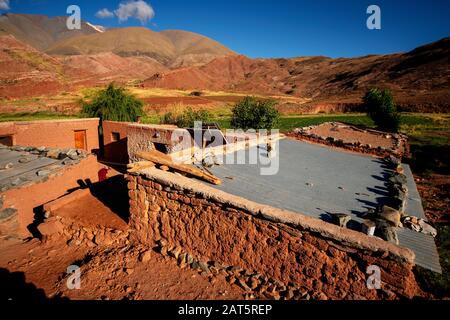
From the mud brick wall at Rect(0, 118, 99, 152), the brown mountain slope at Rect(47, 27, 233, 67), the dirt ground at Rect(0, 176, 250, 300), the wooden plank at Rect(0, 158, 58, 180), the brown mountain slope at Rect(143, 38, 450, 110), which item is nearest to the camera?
the dirt ground at Rect(0, 176, 250, 300)

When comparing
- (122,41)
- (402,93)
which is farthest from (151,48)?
(402,93)

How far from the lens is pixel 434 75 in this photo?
6212 cm

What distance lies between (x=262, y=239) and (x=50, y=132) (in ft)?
53.9

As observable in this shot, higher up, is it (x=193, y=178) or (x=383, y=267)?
(x=193, y=178)

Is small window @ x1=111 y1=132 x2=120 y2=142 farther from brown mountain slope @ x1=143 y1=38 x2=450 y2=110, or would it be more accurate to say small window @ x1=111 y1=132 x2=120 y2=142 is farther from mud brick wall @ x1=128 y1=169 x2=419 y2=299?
brown mountain slope @ x1=143 y1=38 x2=450 y2=110

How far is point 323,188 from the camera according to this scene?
6207mm

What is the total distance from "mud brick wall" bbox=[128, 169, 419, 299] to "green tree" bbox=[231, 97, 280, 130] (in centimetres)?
1310

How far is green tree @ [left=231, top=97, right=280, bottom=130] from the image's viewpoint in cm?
1789

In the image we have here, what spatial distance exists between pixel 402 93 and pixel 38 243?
232 ft

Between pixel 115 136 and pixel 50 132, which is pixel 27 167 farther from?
pixel 115 136

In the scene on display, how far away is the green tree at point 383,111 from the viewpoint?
29.8m

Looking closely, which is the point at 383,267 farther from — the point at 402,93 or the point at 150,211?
the point at 402,93

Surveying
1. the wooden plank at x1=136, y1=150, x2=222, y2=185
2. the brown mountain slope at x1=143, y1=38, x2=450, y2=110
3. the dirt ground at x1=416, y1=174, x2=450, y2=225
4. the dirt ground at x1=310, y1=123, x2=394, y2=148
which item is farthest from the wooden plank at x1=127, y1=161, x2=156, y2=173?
the brown mountain slope at x1=143, y1=38, x2=450, y2=110

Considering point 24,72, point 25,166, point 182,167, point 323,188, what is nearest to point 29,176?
→ point 25,166
